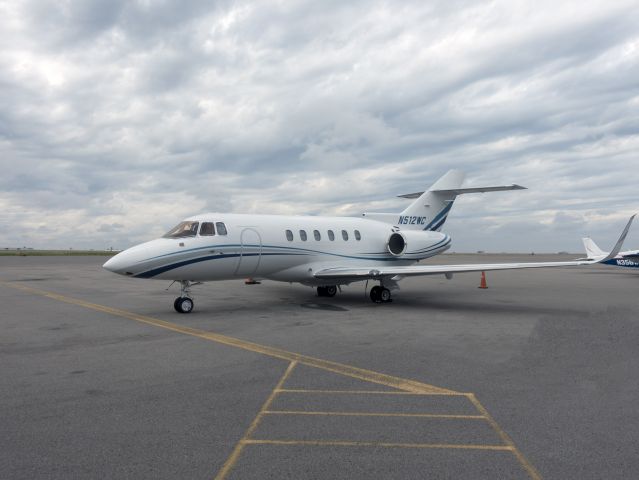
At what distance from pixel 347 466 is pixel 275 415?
143 centimetres

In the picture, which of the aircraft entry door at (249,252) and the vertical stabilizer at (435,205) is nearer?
the aircraft entry door at (249,252)

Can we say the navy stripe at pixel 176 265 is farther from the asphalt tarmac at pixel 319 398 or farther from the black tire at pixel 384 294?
the black tire at pixel 384 294

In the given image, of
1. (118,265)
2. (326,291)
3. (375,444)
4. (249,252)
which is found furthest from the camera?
(326,291)

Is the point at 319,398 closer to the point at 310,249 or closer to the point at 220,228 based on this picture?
the point at 220,228

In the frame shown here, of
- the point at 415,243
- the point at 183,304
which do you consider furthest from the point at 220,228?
the point at 415,243

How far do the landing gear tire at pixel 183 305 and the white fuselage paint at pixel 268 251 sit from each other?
2.28ft

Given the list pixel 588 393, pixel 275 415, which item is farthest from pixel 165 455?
pixel 588 393

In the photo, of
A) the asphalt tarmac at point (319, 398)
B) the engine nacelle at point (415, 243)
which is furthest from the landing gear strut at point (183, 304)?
the engine nacelle at point (415, 243)

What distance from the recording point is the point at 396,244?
1953 cm

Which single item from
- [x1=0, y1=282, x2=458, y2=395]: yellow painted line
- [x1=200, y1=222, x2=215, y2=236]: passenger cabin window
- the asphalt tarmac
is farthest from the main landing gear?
[x1=0, y1=282, x2=458, y2=395]: yellow painted line

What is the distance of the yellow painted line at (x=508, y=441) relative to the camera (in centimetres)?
400

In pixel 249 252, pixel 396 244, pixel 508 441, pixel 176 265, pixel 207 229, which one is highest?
pixel 207 229

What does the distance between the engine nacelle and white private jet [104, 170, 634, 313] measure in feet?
0.13

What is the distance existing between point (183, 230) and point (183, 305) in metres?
2.12
